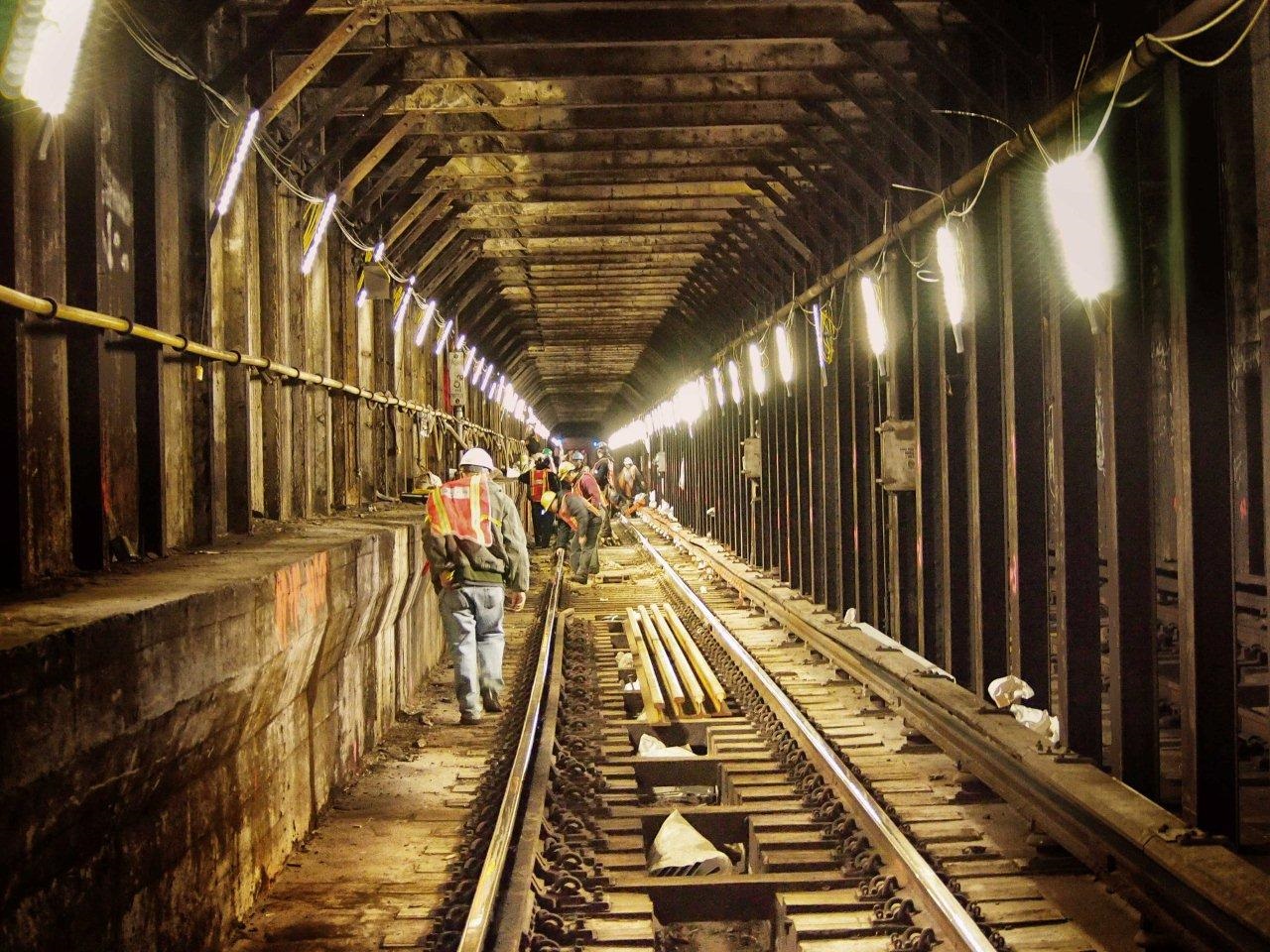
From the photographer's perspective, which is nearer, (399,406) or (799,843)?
(799,843)

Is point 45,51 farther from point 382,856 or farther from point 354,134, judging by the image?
point 354,134

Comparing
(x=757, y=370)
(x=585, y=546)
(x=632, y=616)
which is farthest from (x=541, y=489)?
(x=632, y=616)

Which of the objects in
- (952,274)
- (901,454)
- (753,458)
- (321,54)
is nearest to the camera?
(321,54)

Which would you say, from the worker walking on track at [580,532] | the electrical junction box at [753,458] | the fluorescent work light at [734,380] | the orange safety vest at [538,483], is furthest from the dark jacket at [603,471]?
the electrical junction box at [753,458]

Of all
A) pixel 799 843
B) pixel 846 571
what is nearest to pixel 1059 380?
pixel 799 843

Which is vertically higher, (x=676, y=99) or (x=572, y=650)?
(x=676, y=99)

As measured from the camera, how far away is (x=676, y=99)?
358 inches

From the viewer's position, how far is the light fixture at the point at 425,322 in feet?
47.6

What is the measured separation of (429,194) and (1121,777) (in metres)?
8.84

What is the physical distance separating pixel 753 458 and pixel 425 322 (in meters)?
4.87

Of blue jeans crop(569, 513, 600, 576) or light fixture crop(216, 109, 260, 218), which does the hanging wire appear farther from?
blue jeans crop(569, 513, 600, 576)

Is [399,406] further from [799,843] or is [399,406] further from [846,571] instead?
[799,843]

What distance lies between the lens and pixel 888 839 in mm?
4984

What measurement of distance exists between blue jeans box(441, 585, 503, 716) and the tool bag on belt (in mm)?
111
